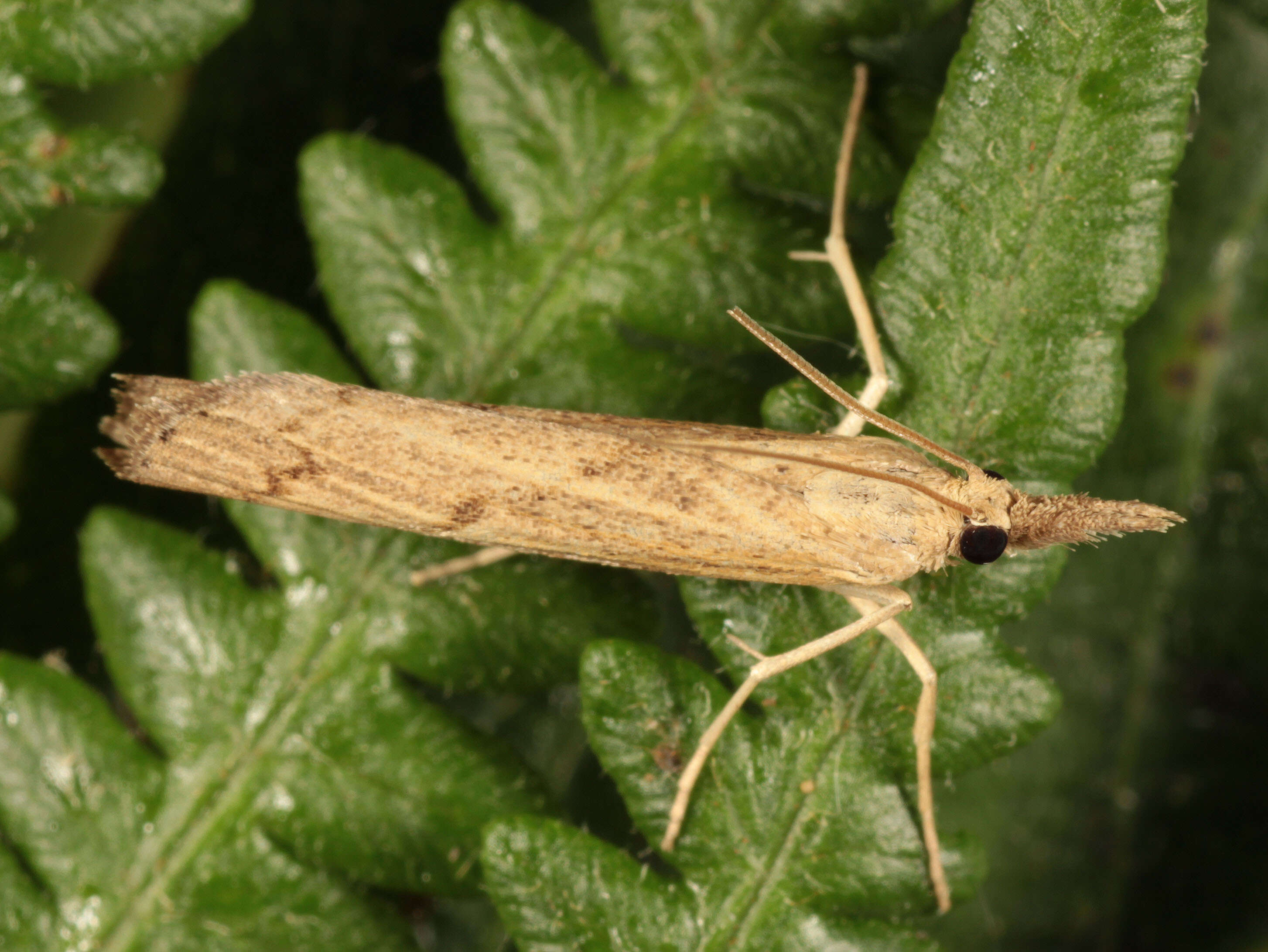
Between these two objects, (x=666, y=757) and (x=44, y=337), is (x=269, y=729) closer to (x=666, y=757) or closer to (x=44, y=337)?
(x=666, y=757)

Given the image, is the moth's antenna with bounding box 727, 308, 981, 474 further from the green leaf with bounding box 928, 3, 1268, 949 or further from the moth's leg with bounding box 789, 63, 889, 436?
the green leaf with bounding box 928, 3, 1268, 949

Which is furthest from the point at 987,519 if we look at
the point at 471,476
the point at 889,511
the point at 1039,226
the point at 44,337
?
the point at 44,337

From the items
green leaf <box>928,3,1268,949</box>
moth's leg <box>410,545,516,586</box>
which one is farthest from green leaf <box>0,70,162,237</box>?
green leaf <box>928,3,1268,949</box>

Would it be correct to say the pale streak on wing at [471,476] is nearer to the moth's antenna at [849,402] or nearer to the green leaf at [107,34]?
the moth's antenna at [849,402]

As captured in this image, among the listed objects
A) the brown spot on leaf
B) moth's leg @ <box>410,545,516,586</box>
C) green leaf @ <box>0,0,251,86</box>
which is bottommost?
the brown spot on leaf

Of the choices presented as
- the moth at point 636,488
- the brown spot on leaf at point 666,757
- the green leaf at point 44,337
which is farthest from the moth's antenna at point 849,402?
the green leaf at point 44,337

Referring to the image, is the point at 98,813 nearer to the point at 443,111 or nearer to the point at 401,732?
the point at 401,732
